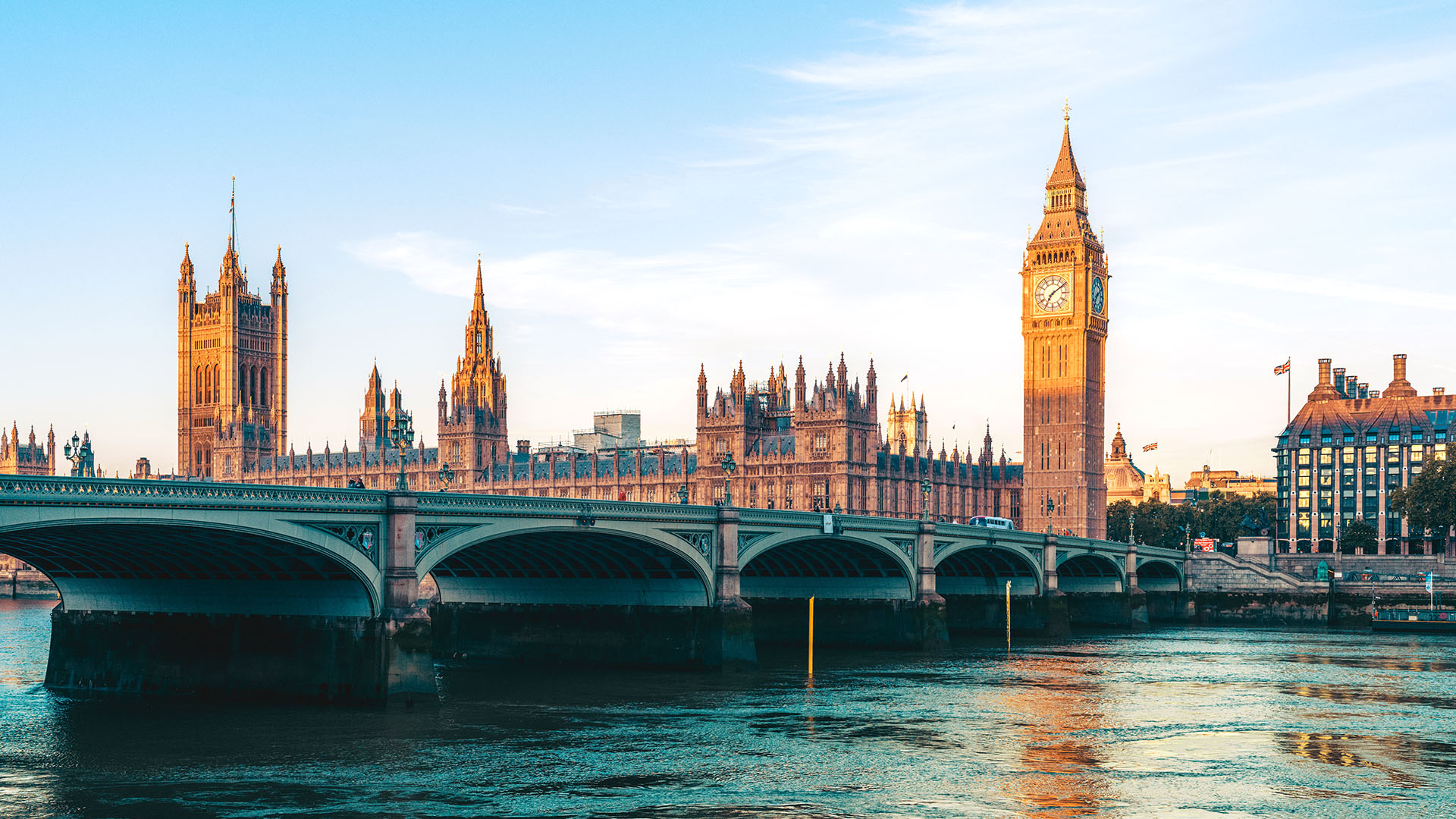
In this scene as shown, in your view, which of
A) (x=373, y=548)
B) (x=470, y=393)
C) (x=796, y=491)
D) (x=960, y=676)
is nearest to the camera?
(x=373, y=548)

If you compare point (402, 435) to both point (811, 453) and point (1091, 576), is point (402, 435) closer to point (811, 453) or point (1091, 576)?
point (1091, 576)

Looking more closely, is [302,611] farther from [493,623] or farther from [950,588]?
[950,588]

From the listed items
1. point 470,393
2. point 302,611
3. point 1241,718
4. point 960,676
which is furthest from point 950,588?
point 470,393

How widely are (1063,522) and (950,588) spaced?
7548cm

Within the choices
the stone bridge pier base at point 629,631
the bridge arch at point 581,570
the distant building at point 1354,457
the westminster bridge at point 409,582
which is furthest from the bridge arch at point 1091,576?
the distant building at point 1354,457

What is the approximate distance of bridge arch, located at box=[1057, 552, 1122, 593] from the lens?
11000 cm

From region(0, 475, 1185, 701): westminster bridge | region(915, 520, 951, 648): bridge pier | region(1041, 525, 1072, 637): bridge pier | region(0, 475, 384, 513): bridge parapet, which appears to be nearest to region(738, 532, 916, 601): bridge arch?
region(0, 475, 1185, 701): westminster bridge

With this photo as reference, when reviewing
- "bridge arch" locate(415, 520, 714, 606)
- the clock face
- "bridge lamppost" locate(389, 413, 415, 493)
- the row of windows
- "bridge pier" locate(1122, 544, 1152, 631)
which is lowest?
"bridge pier" locate(1122, 544, 1152, 631)

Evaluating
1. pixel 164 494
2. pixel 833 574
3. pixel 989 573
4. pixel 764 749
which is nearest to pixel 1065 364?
pixel 989 573

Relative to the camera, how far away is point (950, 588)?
94.9 metres

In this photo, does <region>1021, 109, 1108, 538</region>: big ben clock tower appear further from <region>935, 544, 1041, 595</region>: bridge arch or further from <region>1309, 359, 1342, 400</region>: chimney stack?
<region>935, 544, 1041, 595</region>: bridge arch

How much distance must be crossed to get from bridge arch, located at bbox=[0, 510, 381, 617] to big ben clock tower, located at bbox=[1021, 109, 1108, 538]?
122844 mm

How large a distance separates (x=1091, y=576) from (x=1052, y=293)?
6199 centimetres

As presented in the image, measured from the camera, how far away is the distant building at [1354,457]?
184625mm
